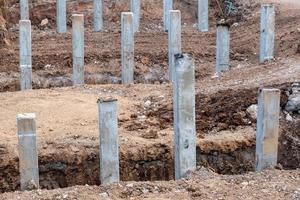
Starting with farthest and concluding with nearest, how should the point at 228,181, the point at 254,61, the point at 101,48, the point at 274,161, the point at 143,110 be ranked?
1. the point at 101,48
2. the point at 254,61
3. the point at 143,110
4. the point at 274,161
5. the point at 228,181

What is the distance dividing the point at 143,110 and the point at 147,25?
27.0 feet

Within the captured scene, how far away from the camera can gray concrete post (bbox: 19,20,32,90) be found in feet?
42.7

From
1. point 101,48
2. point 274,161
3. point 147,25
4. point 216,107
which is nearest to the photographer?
point 274,161

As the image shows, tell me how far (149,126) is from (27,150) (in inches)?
112

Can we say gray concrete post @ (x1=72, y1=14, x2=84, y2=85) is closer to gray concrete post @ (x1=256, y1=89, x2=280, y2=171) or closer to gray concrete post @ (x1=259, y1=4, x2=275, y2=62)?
gray concrete post @ (x1=259, y1=4, x2=275, y2=62)

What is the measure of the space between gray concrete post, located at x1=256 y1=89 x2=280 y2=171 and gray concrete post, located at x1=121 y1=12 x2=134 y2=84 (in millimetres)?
5560

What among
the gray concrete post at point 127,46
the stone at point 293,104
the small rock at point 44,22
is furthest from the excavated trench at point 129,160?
the small rock at point 44,22

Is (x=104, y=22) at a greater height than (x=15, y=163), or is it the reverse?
(x=104, y=22)

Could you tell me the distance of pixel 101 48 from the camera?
16.2 metres

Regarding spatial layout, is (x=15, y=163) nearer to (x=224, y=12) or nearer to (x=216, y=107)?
(x=216, y=107)

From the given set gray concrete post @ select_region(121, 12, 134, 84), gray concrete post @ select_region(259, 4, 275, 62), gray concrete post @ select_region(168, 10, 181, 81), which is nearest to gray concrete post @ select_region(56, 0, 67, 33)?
gray concrete post @ select_region(121, 12, 134, 84)

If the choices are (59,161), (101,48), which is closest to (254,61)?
(101,48)

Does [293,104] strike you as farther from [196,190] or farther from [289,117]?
[196,190]

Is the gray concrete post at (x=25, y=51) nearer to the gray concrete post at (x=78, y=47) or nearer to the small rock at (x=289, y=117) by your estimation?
the gray concrete post at (x=78, y=47)
